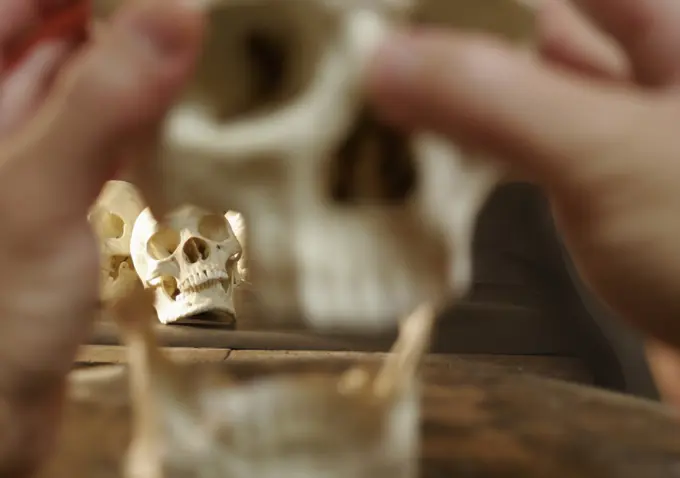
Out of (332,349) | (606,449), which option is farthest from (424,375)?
(332,349)

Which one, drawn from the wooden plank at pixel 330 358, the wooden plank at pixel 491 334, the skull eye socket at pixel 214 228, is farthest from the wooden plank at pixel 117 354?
the wooden plank at pixel 491 334

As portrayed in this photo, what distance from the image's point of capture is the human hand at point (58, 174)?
0.28 metres

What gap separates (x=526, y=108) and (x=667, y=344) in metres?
0.13

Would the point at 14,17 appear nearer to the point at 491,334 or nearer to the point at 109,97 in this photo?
the point at 109,97

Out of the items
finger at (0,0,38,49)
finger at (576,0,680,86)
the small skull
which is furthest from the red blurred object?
the small skull

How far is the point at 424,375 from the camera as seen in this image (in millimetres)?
622

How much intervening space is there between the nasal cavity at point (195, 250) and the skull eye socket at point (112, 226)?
0.11 m

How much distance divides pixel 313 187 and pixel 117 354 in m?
0.58

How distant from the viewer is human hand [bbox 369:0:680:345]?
0.26 m

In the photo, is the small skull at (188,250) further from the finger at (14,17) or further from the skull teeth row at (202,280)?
the finger at (14,17)

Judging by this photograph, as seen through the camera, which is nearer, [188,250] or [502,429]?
[502,429]

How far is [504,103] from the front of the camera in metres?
0.26

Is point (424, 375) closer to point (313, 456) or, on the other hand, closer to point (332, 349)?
point (313, 456)

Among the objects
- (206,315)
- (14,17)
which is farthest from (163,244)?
(14,17)
